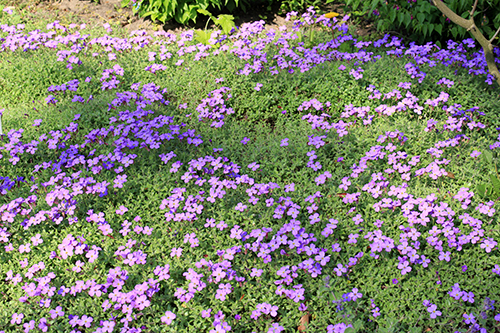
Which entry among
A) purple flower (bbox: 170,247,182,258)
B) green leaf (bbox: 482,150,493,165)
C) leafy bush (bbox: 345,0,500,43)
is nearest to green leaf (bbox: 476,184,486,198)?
green leaf (bbox: 482,150,493,165)

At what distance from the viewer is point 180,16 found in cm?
659

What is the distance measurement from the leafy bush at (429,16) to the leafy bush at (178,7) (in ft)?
6.74

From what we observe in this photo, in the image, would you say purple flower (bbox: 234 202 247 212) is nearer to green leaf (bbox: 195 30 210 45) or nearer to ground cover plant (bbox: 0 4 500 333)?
ground cover plant (bbox: 0 4 500 333)

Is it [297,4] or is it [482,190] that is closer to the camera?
[482,190]

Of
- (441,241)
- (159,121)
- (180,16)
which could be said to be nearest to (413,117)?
(441,241)

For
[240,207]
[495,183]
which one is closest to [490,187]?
[495,183]

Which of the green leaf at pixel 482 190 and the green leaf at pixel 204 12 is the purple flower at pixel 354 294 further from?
the green leaf at pixel 204 12

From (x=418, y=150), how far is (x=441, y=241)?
45.8 inches

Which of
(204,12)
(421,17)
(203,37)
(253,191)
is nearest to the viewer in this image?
(253,191)

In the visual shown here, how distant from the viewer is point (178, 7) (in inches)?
256

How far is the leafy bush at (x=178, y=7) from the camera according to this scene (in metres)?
6.39

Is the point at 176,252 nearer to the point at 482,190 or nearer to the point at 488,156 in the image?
the point at 482,190

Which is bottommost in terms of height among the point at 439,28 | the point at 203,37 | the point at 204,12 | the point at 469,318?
the point at 469,318

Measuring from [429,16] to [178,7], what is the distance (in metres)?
3.56
